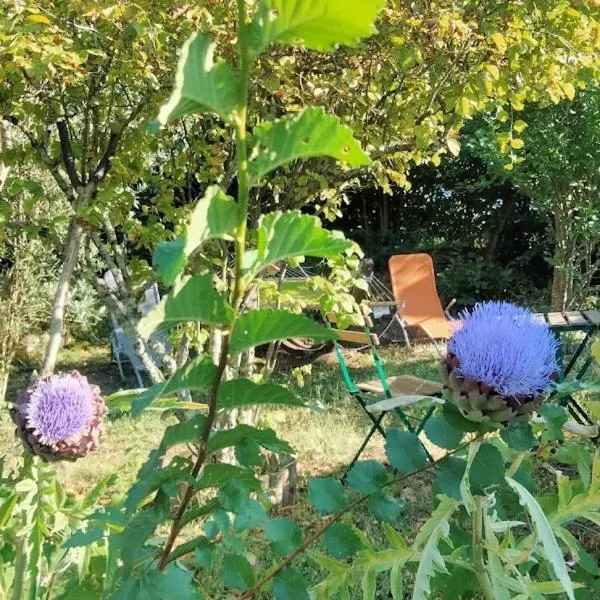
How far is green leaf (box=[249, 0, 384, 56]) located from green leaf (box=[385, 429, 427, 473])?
0.53 metres

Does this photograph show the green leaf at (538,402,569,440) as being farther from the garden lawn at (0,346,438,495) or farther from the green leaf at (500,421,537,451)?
the garden lawn at (0,346,438,495)

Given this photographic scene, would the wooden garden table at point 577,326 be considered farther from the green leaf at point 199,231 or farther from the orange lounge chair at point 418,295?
the green leaf at point 199,231

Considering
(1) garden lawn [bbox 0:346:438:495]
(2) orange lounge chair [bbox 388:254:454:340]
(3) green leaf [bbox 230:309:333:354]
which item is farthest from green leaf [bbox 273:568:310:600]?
(2) orange lounge chair [bbox 388:254:454:340]

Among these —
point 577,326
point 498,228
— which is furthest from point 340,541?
point 498,228

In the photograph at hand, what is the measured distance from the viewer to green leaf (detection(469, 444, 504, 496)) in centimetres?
88

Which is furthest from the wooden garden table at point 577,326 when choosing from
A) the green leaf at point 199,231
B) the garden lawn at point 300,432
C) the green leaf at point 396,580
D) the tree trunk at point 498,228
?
the tree trunk at point 498,228

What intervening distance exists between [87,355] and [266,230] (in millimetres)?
6818

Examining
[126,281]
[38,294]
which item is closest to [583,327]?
[126,281]

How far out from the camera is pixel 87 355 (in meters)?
7.09

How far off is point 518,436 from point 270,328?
432mm

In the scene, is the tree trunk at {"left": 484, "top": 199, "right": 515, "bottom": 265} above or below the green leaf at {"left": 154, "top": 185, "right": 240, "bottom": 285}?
below

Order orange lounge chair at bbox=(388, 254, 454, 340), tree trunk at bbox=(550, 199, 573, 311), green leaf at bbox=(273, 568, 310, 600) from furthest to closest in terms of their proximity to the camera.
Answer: tree trunk at bbox=(550, 199, 573, 311) → orange lounge chair at bbox=(388, 254, 454, 340) → green leaf at bbox=(273, 568, 310, 600)

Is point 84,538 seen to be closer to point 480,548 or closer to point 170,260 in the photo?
point 170,260

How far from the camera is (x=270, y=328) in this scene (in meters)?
0.64
